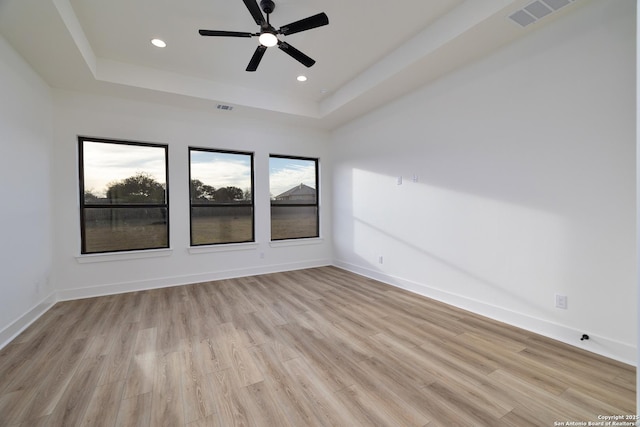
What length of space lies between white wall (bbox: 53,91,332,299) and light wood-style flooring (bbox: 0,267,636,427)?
850mm

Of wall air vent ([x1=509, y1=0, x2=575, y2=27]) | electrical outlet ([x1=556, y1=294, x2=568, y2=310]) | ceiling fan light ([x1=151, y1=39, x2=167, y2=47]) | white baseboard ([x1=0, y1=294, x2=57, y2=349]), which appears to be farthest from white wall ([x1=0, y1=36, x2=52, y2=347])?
electrical outlet ([x1=556, y1=294, x2=568, y2=310])

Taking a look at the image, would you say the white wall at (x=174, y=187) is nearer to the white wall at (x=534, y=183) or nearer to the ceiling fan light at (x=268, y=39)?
the white wall at (x=534, y=183)

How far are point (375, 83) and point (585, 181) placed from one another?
2.57 metres

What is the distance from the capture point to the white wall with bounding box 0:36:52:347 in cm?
260

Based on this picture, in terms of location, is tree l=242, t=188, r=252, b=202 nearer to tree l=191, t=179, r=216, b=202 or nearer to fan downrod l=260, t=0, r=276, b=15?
tree l=191, t=179, r=216, b=202

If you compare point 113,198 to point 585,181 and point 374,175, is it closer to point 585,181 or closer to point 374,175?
point 374,175

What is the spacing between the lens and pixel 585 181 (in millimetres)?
2346

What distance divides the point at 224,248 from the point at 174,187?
1.30m

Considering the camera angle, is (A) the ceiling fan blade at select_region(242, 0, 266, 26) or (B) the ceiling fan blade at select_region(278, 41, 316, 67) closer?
(A) the ceiling fan blade at select_region(242, 0, 266, 26)

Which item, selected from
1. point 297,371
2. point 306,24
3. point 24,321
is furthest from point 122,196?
point 297,371

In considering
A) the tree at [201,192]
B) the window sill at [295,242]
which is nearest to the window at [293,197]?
the window sill at [295,242]

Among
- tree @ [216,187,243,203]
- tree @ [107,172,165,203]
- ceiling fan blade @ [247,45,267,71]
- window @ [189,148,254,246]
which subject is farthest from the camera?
tree @ [216,187,243,203]

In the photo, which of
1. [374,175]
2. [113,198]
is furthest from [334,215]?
[113,198]

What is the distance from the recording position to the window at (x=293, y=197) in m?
5.42
